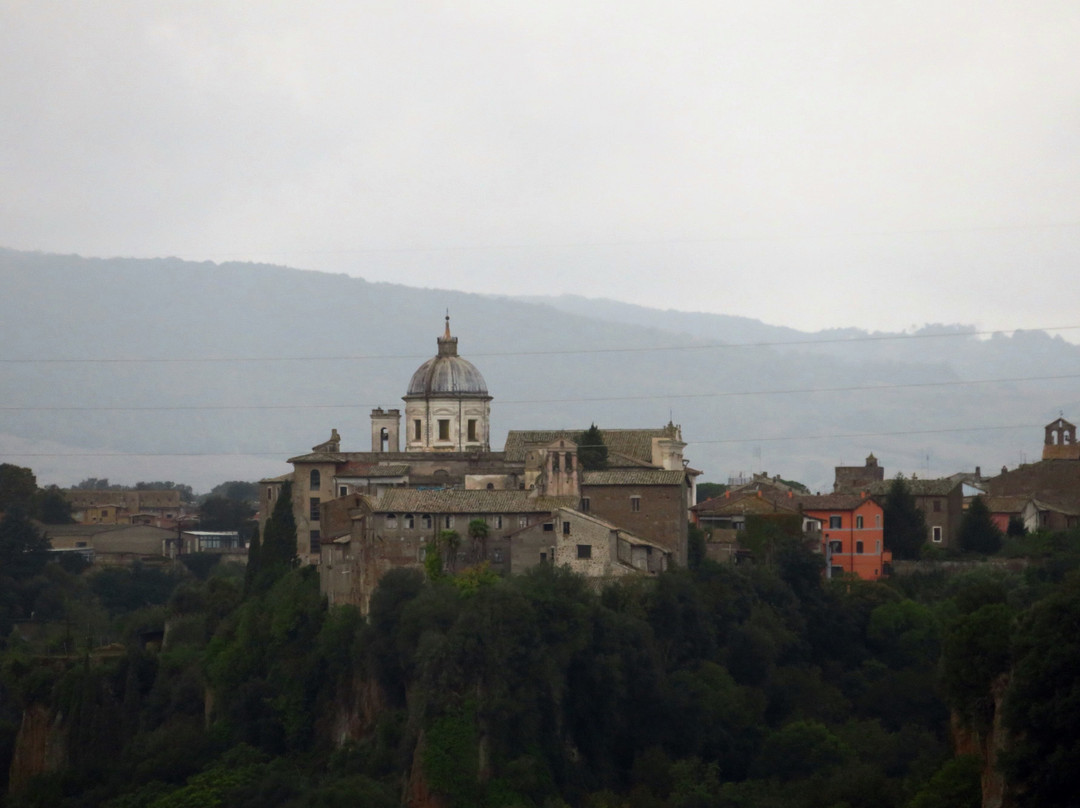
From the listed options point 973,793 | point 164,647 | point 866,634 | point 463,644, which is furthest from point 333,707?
point 973,793

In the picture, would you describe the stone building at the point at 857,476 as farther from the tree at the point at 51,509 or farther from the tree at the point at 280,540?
the tree at the point at 51,509

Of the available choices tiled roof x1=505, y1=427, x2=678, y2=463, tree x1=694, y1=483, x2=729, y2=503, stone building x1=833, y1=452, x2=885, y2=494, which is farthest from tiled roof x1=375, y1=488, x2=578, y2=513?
tree x1=694, y1=483, x2=729, y2=503

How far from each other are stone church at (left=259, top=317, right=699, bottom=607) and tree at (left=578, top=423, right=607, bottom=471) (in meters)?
0.49

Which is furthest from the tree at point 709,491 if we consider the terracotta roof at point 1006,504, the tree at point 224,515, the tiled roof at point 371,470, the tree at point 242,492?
the tree at point 242,492

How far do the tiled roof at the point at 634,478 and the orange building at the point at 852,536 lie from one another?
10953mm

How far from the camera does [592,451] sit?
7356cm

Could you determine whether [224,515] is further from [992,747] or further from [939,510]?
[992,747]

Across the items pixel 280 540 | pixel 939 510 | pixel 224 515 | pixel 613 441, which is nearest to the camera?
pixel 280 540

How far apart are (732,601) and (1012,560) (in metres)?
14.0

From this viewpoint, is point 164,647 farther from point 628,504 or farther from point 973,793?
point 973,793

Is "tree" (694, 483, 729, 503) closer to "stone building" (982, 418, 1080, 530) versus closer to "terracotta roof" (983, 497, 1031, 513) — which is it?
"stone building" (982, 418, 1080, 530)

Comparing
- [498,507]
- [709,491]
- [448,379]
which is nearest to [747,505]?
[448,379]

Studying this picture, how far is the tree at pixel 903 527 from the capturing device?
80.8 metres

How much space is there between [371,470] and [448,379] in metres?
6.78
